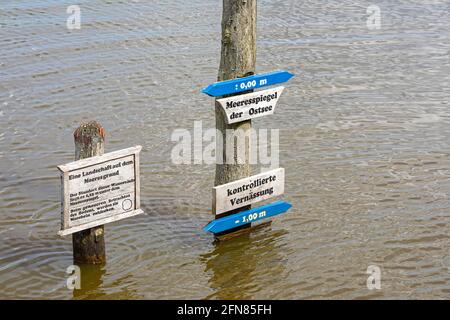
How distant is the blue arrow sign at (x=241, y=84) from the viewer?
27.0 feet

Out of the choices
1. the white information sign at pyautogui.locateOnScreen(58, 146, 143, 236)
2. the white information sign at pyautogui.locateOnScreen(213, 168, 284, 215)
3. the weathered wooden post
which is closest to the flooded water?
the weathered wooden post

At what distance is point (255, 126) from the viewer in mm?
12180

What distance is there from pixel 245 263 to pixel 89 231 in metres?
1.54

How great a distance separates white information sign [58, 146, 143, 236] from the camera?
7727 mm

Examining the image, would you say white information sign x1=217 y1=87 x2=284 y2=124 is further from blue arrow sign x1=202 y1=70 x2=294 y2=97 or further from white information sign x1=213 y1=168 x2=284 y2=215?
white information sign x1=213 y1=168 x2=284 y2=215

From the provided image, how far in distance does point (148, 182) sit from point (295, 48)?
5.92 meters

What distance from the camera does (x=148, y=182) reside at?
10.4 metres

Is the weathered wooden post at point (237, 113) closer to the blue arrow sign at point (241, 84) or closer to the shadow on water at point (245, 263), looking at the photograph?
the blue arrow sign at point (241, 84)

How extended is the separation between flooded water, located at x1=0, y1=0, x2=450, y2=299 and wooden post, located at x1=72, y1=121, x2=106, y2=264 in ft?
0.56

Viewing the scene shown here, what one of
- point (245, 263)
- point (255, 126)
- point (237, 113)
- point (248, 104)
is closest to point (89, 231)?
point (245, 263)

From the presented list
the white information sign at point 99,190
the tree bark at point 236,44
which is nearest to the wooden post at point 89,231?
the white information sign at point 99,190

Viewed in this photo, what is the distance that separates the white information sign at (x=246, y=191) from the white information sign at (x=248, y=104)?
0.65 m
